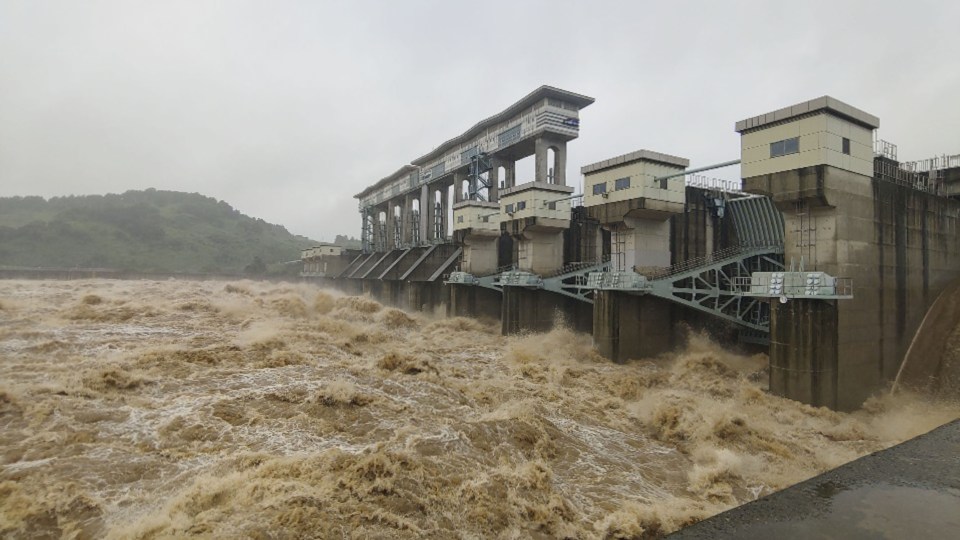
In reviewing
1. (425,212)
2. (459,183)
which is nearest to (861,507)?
(459,183)

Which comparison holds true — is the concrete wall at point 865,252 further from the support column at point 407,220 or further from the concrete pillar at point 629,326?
the support column at point 407,220

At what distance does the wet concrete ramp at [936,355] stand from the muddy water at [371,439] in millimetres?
953

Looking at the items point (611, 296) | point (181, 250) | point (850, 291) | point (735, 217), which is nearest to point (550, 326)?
point (611, 296)

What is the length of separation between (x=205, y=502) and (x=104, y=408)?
573 cm

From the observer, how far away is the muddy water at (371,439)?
6.98 metres

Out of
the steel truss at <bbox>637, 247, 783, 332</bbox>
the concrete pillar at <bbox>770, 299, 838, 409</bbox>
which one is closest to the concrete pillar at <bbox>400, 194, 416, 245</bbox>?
the steel truss at <bbox>637, 247, 783, 332</bbox>

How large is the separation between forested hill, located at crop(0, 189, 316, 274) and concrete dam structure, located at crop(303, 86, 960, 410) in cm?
6099

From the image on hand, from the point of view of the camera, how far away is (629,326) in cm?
2033

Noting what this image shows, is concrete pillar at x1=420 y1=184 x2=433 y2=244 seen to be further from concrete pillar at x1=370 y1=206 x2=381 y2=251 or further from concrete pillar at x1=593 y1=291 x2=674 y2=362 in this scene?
concrete pillar at x1=593 y1=291 x2=674 y2=362

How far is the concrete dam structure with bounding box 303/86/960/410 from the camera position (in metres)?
14.0

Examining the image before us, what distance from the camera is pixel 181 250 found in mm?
92625

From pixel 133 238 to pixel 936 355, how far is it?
114m

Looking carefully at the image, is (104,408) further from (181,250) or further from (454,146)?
(181,250)

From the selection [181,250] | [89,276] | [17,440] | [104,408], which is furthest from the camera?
[181,250]
